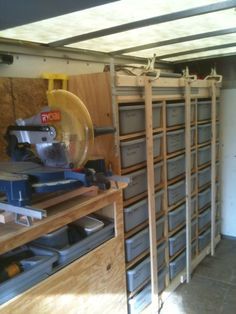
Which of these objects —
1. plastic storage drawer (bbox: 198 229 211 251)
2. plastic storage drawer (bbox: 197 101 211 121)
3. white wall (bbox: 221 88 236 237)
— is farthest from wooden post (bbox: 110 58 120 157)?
white wall (bbox: 221 88 236 237)

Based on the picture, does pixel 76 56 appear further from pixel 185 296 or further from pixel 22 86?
pixel 185 296

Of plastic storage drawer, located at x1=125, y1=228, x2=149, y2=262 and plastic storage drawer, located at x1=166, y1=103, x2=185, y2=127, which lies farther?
plastic storage drawer, located at x1=166, y1=103, x2=185, y2=127

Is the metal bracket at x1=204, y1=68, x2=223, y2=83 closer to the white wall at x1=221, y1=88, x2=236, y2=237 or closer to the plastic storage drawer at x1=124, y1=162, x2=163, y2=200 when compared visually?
the white wall at x1=221, y1=88, x2=236, y2=237

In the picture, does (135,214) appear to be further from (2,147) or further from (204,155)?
(204,155)

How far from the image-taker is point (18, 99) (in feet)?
5.73

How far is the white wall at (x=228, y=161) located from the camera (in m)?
3.27

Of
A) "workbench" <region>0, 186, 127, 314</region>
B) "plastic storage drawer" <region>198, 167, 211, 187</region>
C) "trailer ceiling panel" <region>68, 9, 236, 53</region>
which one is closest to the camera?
"workbench" <region>0, 186, 127, 314</region>

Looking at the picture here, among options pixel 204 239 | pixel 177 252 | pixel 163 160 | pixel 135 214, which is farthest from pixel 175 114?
pixel 204 239

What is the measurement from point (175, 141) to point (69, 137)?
1.34m

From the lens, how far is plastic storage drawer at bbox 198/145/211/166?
2857 millimetres

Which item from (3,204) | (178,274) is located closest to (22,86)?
(3,204)

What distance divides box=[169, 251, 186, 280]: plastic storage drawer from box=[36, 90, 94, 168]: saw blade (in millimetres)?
1563

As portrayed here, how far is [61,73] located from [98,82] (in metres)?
0.36

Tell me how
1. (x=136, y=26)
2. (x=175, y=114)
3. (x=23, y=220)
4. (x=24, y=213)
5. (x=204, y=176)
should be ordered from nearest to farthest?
(x=24, y=213)
(x=23, y=220)
(x=136, y=26)
(x=175, y=114)
(x=204, y=176)
